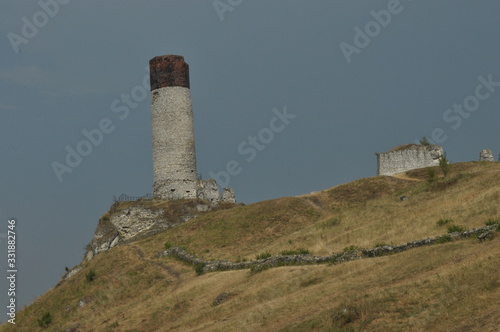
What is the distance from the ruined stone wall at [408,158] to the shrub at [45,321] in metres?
43.7

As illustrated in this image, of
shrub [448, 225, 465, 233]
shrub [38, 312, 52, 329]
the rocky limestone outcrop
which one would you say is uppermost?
the rocky limestone outcrop

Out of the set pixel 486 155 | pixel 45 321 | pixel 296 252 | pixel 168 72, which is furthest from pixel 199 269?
pixel 486 155

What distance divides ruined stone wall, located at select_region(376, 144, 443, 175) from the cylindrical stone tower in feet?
75.6

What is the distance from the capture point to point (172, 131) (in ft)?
229

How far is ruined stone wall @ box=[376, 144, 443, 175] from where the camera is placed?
7544 cm

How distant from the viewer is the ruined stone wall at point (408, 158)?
75.4m

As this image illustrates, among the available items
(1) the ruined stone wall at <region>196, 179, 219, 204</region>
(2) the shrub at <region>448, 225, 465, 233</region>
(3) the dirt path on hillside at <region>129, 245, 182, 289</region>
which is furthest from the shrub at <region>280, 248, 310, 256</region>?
(1) the ruined stone wall at <region>196, 179, 219, 204</region>

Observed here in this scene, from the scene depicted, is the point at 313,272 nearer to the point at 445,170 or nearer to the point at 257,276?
the point at 257,276

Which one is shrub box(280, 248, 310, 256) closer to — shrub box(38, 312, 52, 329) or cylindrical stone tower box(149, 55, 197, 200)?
shrub box(38, 312, 52, 329)

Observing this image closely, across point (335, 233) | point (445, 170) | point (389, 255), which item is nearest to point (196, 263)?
point (335, 233)

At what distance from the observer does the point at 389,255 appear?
32656 millimetres

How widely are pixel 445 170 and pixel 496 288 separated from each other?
40.7m

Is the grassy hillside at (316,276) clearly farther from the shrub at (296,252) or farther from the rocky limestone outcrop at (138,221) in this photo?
the rocky limestone outcrop at (138,221)

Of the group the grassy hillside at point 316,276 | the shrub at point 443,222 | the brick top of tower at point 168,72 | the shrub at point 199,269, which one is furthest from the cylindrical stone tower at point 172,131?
the shrub at point 443,222
